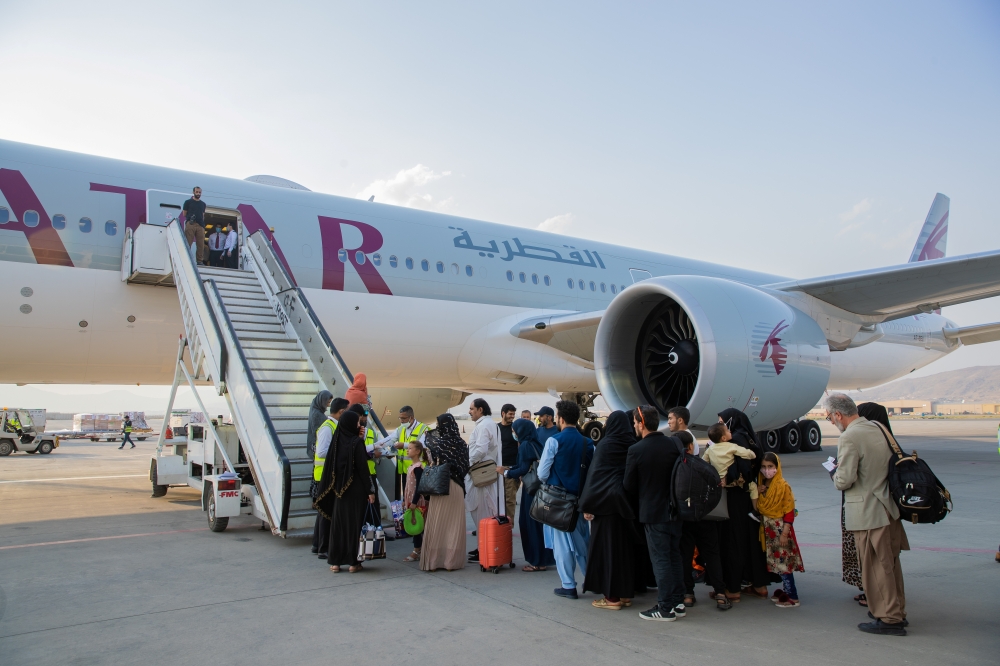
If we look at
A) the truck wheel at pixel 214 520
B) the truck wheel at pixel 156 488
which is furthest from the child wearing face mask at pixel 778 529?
the truck wheel at pixel 156 488

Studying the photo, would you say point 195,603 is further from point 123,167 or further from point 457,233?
point 457,233

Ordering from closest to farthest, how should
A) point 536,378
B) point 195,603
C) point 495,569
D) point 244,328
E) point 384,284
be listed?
point 195,603
point 495,569
point 244,328
point 384,284
point 536,378

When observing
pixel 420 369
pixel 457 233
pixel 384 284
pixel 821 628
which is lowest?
pixel 821 628

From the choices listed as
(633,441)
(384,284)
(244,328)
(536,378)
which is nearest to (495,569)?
(633,441)

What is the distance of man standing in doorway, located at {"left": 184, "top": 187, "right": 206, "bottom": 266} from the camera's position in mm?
8406

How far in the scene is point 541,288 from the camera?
11656 millimetres

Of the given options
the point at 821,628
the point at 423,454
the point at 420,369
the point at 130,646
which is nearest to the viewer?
the point at 130,646


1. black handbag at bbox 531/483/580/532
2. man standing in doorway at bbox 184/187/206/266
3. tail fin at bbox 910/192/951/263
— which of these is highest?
tail fin at bbox 910/192/951/263

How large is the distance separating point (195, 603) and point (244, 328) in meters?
3.95

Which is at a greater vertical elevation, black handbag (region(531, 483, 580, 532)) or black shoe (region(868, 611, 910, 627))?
black handbag (region(531, 483, 580, 532))

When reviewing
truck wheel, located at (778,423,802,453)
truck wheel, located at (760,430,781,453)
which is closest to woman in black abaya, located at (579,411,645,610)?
truck wheel, located at (760,430,781,453)

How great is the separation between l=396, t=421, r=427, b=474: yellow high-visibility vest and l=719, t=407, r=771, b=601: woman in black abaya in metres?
2.55

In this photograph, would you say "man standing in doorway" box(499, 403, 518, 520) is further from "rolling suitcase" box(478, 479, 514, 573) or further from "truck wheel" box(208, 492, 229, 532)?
"truck wheel" box(208, 492, 229, 532)

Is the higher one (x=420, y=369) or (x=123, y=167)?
(x=123, y=167)
